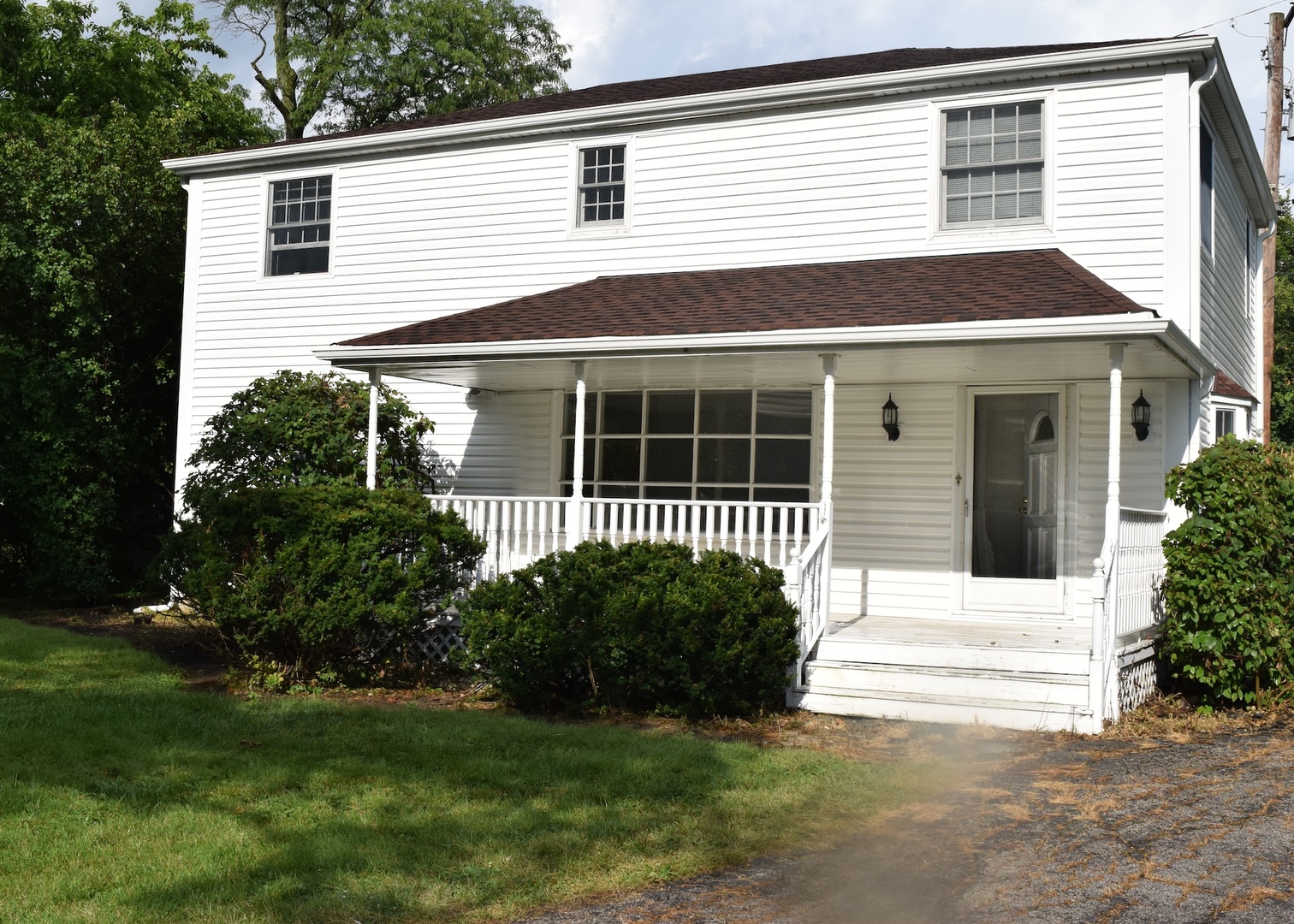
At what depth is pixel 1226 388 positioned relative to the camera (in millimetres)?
12070

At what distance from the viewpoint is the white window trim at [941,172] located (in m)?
11.2

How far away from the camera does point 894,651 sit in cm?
923

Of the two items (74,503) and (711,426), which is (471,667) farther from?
(74,503)

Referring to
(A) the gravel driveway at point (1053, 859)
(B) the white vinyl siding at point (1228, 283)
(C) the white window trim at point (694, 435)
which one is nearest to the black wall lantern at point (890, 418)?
(C) the white window trim at point (694, 435)

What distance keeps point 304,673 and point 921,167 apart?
7.63 metres

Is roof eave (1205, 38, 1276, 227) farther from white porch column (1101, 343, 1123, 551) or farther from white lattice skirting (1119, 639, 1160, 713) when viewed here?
white lattice skirting (1119, 639, 1160, 713)

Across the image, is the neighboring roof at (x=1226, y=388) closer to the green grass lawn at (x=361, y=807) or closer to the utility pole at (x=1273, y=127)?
the green grass lawn at (x=361, y=807)

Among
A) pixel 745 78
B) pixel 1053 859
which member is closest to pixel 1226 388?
pixel 745 78

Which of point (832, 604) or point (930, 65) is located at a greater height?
point (930, 65)

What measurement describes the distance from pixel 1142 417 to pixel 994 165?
2870 mm

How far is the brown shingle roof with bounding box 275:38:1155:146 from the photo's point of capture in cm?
1237

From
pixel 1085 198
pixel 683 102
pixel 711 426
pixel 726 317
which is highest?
pixel 683 102

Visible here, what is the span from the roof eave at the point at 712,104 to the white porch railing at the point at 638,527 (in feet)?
14.3

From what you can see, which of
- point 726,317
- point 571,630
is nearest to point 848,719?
point 571,630
